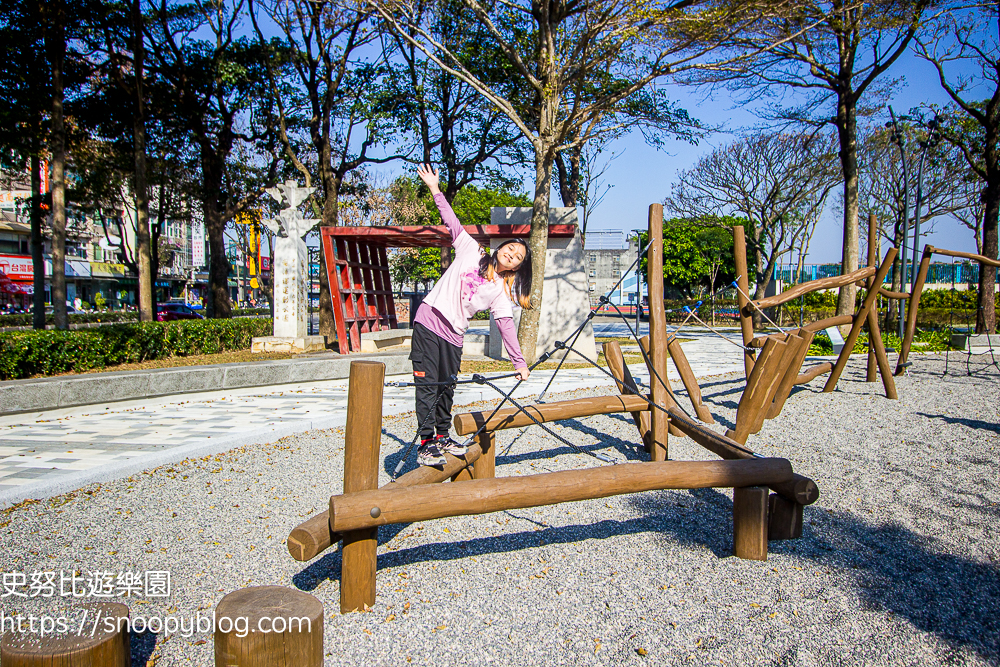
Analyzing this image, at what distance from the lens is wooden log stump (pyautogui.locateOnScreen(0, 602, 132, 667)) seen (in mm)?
1709

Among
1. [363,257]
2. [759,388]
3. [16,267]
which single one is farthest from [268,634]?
[16,267]

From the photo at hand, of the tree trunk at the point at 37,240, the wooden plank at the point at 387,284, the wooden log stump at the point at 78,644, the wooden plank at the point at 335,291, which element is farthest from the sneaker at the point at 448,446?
the tree trunk at the point at 37,240

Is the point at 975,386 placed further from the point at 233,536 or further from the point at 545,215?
the point at 233,536

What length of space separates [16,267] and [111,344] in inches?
1434

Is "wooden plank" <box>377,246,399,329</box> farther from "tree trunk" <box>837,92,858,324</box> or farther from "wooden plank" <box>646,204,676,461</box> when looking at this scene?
"wooden plank" <box>646,204,676,461</box>

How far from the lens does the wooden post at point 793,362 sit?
18.3 feet

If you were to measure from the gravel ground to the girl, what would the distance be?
70cm

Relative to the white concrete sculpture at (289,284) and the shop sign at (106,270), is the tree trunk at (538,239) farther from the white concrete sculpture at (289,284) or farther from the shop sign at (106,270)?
the shop sign at (106,270)

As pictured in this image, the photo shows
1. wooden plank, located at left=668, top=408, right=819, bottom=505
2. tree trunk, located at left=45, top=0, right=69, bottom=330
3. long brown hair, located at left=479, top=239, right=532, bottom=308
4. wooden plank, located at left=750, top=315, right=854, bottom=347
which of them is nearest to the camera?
wooden plank, located at left=668, top=408, right=819, bottom=505

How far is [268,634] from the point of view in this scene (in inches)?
75.5

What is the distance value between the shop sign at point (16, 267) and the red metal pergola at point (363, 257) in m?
34.4

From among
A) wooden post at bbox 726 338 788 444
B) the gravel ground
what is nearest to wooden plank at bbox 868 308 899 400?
the gravel ground

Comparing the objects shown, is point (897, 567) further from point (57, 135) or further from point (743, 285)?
point (57, 135)

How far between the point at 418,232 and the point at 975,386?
10.3m
